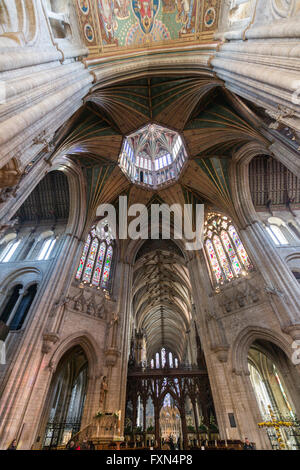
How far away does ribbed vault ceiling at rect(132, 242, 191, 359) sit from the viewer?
20.7 meters

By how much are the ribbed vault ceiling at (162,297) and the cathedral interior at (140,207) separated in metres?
2.02

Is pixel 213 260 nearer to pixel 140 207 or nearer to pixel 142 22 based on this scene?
pixel 140 207

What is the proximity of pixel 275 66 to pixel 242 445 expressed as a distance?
1217 centimetres

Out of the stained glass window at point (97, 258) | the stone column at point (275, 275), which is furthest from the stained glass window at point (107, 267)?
the stone column at point (275, 275)

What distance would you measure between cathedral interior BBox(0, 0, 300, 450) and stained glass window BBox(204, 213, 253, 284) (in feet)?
0.30

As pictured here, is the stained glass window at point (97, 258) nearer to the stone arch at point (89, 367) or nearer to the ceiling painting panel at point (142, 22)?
the stone arch at point (89, 367)

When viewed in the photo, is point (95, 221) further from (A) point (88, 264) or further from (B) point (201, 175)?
(B) point (201, 175)

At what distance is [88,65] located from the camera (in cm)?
902

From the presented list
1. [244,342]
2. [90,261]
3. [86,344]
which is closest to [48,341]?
[86,344]

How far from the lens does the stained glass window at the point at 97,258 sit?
44.8ft

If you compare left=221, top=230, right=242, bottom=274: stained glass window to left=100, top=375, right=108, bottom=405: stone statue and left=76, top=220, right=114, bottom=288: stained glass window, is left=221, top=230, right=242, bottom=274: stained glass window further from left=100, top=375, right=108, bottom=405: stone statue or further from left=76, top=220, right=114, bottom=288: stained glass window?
left=100, top=375, right=108, bottom=405: stone statue

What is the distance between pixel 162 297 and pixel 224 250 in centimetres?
1500

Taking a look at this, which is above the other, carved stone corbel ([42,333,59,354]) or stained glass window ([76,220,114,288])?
stained glass window ([76,220,114,288])

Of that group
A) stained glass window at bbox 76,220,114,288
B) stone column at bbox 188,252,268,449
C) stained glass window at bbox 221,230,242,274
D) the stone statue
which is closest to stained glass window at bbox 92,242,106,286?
stained glass window at bbox 76,220,114,288
